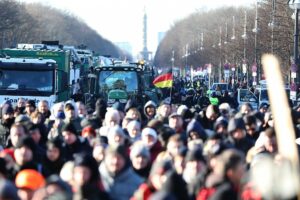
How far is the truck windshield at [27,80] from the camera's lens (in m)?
32.3

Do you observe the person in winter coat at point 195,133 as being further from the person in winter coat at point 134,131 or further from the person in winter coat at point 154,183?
the person in winter coat at point 154,183

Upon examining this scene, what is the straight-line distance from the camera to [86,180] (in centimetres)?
965

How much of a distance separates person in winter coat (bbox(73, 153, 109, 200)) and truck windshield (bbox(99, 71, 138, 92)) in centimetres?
2694

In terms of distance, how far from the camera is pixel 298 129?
17.4m

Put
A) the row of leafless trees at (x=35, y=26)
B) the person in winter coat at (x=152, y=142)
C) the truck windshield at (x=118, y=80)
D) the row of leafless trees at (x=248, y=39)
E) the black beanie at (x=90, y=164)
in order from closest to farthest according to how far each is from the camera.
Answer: the black beanie at (x=90, y=164) → the person in winter coat at (x=152, y=142) → the truck windshield at (x=118, y=80) → the row of leafless trees at (x=248, y=39) → the row of leafless trees at (x=35, y=26)

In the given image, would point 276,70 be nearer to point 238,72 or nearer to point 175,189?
point 175,189

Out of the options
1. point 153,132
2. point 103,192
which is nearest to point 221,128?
point 153,132

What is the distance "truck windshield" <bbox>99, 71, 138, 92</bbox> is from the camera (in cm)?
3709

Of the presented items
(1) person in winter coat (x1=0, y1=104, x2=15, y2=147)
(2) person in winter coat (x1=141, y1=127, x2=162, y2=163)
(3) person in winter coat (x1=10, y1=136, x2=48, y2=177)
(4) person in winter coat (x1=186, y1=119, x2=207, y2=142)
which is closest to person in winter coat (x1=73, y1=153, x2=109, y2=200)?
(3) person in winter coat (x1=10, y1=136, x2=48, y2=177)

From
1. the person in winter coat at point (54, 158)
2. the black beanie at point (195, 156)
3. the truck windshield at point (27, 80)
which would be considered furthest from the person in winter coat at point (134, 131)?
the truck windshield at point (27, 80)

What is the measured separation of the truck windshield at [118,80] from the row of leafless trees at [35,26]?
40.8m

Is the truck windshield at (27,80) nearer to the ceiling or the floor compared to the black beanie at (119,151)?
nearer to the ceiling

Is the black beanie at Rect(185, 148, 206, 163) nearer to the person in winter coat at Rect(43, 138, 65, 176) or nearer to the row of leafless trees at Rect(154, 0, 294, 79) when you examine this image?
the person in winter coat at Rect(43, 138, 65, 176)

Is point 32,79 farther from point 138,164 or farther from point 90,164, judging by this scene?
point 90,164
